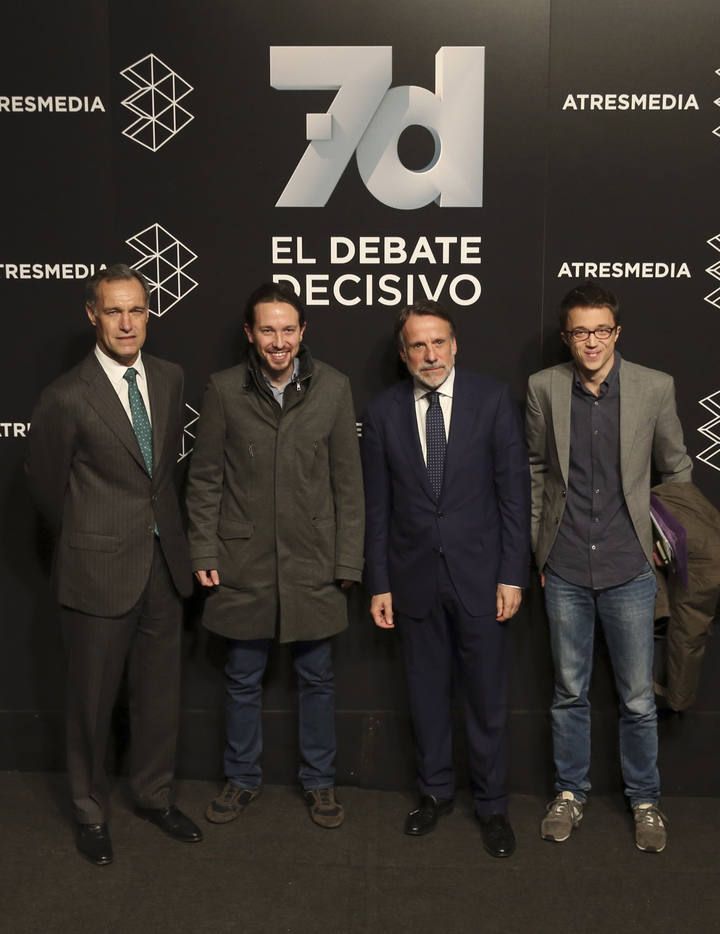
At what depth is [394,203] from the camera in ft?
12.4

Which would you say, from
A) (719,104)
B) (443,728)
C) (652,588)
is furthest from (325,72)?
(443,728)

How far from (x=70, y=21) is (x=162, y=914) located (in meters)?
3.00

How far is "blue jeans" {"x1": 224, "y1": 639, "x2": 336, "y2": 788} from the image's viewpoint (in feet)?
12.3

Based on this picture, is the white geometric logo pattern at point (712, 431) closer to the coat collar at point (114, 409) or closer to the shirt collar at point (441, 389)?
the shirt collar at point (441, 389)

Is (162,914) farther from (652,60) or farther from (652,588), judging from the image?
(652,60)

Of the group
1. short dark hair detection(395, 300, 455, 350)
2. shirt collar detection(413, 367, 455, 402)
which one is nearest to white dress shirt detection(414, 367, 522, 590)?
shirt collar detection(413, 367, 455, 402)

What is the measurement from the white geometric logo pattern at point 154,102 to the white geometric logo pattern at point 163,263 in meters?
0.31

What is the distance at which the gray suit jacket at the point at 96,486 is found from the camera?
3387 mm

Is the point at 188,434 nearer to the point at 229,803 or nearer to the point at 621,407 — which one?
the point at 229,803

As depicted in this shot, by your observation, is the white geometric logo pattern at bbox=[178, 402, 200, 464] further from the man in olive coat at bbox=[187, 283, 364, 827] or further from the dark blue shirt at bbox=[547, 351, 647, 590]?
the dark blue shirt at bbox=[547, 351, 647, 590]

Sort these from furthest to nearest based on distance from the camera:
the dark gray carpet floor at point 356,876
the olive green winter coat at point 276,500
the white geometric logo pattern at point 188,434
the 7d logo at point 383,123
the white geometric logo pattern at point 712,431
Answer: the white geometric logo pattern at point 188,434
the white geometric logo pattern at point 712,431
the 7d logo at point 383,123
the olive green winter coat at point 276,500
the dark gray carpet floor at point 356,876

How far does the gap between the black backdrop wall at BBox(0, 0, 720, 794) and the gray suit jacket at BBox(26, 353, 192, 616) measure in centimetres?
48

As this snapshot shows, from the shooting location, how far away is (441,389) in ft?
11.6

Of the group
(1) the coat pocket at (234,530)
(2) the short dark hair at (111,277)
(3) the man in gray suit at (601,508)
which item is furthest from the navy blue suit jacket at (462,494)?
(2) the short dark hair at (111,277)
